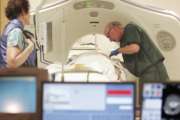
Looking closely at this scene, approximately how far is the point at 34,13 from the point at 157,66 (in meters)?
1.02

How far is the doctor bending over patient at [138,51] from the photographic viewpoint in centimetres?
327

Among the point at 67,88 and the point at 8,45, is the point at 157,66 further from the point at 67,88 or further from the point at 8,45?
the point at 67,88

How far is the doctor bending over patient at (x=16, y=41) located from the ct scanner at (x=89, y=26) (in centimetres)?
39

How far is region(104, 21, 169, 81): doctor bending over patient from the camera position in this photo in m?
3.27

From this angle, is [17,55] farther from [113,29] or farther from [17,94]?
[113,29]

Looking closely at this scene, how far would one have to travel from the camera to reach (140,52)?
3330mm

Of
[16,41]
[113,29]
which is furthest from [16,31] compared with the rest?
[113,29]

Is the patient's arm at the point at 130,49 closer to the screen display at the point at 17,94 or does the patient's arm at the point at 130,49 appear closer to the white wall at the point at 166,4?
the white wall at the point at 166,4

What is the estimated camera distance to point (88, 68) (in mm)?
2660

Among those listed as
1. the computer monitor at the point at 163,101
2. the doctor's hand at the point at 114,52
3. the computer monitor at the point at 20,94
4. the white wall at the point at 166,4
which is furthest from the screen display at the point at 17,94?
the white wall at the point at 166,4

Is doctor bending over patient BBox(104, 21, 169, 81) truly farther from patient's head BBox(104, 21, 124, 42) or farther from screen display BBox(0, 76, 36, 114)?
screen display BBox(0, 76, 36, 114)

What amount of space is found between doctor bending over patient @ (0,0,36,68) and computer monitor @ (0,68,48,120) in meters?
0.65

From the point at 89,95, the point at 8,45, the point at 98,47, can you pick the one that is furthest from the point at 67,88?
the point at 98,47

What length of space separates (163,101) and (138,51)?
180cm
